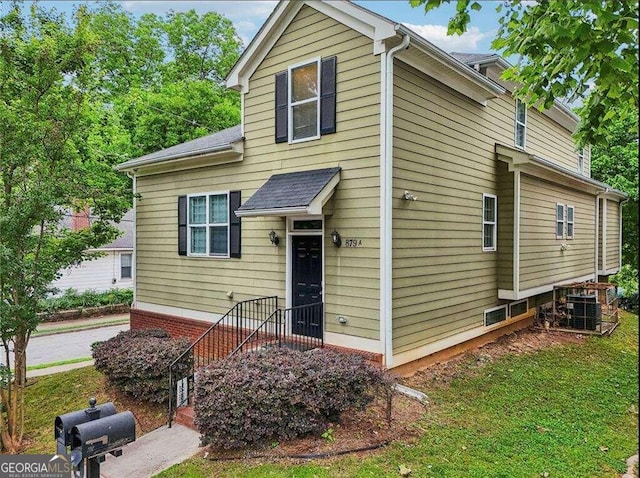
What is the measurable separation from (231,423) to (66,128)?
5.76 meters

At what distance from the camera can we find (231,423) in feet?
16.9

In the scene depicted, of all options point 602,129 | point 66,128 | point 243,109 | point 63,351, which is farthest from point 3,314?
point 602,129

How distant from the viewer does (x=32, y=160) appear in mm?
7098

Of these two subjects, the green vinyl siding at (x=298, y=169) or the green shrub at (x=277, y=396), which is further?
the green vinyl siding at (x=298, y=169)

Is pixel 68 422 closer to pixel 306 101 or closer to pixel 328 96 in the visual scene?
pixel 328 96

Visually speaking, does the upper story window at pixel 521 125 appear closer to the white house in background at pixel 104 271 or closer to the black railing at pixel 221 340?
the black railing at pixel 221 340

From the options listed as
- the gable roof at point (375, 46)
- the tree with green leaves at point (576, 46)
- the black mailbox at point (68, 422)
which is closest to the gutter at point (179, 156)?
the gable roof at point (375, 46)

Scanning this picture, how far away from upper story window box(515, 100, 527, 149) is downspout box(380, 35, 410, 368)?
6251mm

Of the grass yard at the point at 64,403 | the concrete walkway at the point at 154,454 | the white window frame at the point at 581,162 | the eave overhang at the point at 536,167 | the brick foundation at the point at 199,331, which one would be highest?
the white window frame at the point at 581,162

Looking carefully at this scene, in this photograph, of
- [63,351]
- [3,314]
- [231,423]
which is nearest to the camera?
[231,423]

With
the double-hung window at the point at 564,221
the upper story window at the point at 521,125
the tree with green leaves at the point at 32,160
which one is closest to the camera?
the tree with green leaves at the point at 32,160

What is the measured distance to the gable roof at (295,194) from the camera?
705cm

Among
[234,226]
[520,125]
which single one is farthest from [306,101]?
[520,125]

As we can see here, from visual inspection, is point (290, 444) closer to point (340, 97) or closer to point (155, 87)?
point (340, 97)
